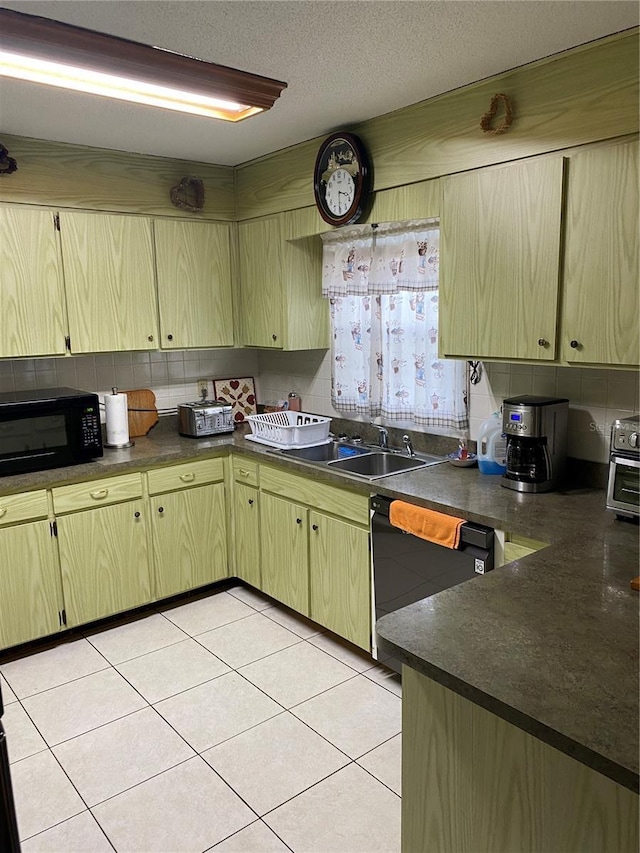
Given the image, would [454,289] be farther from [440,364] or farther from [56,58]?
[56,58]

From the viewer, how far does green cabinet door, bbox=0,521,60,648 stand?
2.93 meters

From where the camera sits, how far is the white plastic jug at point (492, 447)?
2.65m

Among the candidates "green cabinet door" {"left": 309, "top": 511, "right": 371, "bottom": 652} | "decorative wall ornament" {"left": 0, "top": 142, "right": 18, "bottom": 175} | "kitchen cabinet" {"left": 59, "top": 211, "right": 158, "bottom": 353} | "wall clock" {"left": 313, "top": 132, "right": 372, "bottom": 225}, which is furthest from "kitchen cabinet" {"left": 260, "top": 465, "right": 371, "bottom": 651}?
"decorative wall ornament" {"left": 0, "top": 142, "right": 18, "bottom": 175}

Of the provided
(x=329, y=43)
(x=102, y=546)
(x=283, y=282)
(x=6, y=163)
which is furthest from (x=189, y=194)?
(x=102, y=546)

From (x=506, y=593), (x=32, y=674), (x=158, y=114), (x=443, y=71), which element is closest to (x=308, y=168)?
(x=158, y=114)

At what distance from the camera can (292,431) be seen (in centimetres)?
337

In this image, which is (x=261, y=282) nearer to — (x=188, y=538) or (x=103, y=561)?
(x=188, y=538)

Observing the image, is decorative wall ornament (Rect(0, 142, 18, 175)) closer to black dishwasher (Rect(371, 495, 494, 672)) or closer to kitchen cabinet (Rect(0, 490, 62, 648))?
kitchen cabinet (Rect(0, 490, 62, 648))

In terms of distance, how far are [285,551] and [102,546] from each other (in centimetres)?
90

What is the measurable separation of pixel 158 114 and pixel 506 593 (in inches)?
92.8

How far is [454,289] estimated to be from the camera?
2557mm

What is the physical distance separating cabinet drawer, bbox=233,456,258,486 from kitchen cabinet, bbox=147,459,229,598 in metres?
0.08

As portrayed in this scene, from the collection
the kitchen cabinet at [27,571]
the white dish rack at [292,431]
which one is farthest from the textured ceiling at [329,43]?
the kitchen cabinet at [27,571]

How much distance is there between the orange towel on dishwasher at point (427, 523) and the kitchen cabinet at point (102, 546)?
1.41 m
